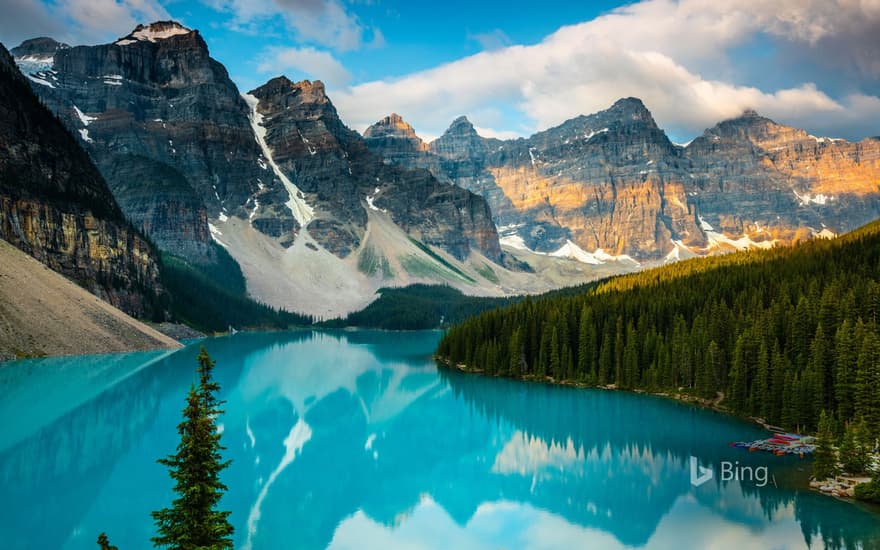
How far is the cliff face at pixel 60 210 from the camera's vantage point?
361 ft

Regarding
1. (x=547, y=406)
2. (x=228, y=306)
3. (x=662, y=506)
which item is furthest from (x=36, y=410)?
(x=228, y=306)

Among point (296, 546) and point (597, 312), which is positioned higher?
point (597, 312)

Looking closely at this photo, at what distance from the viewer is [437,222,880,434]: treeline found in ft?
161

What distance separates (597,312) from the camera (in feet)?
269

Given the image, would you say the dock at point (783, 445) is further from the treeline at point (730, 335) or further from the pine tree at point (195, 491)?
the pine tree at point (195, 491)

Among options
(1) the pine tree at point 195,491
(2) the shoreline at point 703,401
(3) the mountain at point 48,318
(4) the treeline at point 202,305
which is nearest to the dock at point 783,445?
(2) the shoreline at point 703,401

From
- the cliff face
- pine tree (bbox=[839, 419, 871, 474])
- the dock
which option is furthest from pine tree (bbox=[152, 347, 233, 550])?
the cliff face

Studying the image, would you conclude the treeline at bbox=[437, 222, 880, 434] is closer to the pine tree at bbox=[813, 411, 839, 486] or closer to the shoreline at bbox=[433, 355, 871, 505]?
the shoreline at bbox=[433, 355, 871, 505]

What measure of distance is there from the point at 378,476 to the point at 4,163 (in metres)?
97.2

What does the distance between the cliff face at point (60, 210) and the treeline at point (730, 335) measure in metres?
61.4

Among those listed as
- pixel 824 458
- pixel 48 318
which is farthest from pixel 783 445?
pixel 48 318

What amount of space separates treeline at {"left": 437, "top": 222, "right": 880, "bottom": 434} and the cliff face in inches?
2416

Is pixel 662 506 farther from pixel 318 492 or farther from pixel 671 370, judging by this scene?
pixel 671 370

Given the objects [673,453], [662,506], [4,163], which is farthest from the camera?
[4,163]
